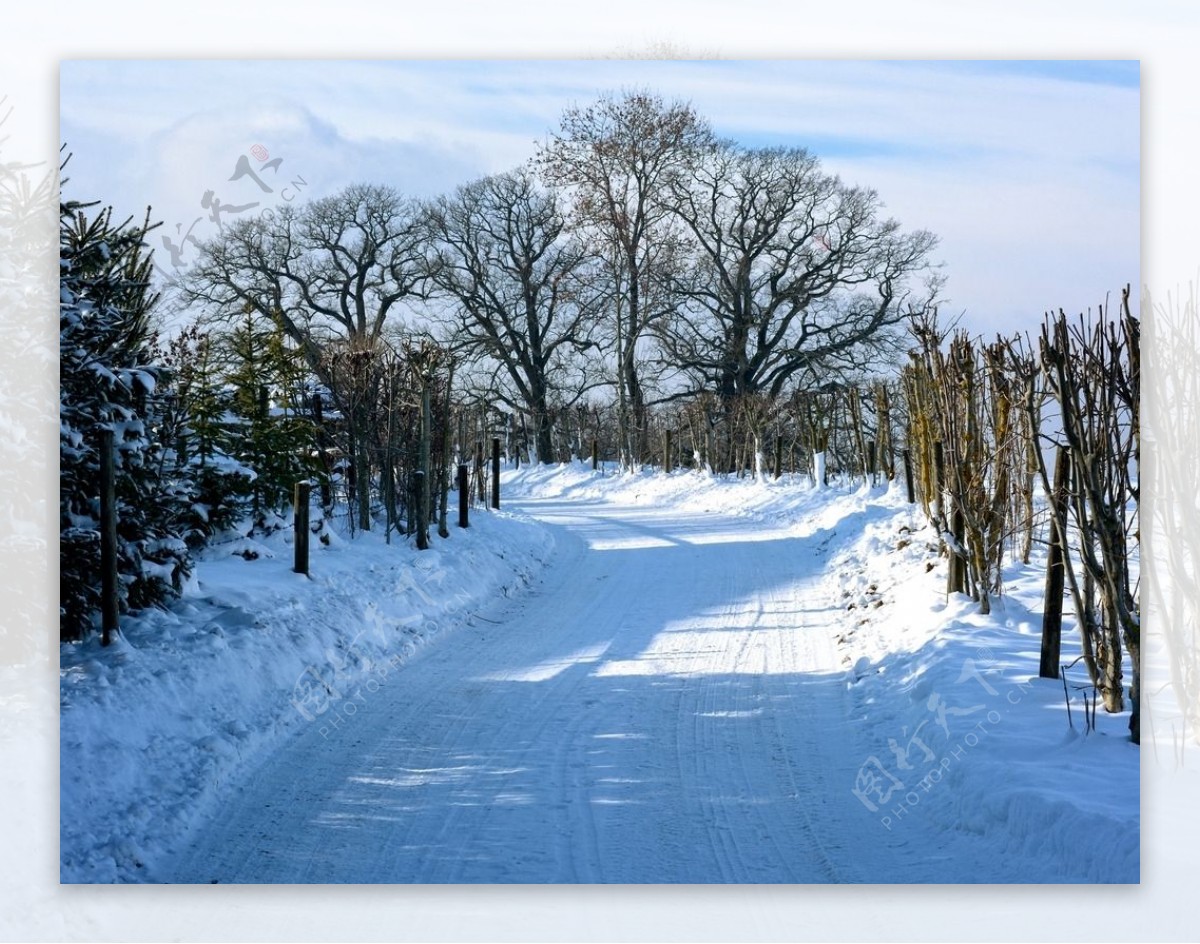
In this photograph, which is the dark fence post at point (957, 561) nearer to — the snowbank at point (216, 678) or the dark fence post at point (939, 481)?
the dark fence post at point (939, 481)

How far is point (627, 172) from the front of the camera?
9008 millimetres

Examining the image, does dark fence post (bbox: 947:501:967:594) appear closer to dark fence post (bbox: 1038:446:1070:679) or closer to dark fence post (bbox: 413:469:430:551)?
dark fence post (bbox: 1038:446:1070:679)

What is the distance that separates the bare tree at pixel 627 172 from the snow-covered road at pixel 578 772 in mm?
3552

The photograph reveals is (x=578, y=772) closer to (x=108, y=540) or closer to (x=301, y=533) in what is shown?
(x=108, y=540)

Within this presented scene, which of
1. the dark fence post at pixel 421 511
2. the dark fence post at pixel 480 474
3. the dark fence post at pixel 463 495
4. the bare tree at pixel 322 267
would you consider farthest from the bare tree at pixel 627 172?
the dark fence post at pixel 480 474

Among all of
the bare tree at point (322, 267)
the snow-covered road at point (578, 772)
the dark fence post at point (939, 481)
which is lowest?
the snow-covered road at point (578, 772)

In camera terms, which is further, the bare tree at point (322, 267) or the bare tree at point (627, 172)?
the bare tree at point (322, 267)

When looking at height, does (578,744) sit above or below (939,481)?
below

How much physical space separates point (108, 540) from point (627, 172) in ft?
16.8

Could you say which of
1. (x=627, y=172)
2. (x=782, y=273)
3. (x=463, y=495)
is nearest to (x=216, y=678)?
(x=627, y=172)

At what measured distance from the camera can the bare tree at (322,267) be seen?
26.0 ft

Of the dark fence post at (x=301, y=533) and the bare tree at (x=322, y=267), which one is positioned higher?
the bare tree at (x=322, y=267)

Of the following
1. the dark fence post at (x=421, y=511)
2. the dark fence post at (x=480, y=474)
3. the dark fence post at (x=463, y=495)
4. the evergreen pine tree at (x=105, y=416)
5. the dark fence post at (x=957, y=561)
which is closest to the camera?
the evergreen pine tree at (x=105, y=416)

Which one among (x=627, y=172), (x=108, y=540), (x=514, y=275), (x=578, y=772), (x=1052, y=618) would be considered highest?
(x=627, y=172)
